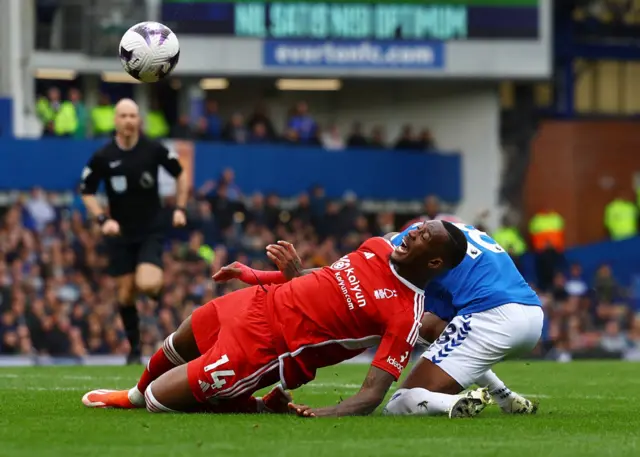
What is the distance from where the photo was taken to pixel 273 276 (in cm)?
884

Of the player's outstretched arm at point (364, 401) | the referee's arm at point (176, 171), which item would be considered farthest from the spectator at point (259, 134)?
the player's outstretched arm at point (364, 401)

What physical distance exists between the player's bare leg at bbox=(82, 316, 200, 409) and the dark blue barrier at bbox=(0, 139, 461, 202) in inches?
629

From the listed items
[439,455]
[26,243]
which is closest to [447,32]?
[26,243]

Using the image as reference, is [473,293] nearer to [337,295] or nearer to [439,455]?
[337,295]

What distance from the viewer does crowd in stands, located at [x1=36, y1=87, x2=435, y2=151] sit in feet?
82.0

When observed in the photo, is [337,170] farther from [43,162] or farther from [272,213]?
[43,162]

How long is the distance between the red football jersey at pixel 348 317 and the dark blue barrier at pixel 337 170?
17860 mm

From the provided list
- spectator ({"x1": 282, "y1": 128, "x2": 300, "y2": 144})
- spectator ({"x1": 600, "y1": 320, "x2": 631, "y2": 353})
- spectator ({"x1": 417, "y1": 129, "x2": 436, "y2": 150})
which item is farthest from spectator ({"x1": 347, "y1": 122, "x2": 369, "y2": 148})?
spectator ({"x1": 600, "y1": 320, "x2": 631, "y2": 353})

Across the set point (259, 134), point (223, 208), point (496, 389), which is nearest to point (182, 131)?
point (259, 134)

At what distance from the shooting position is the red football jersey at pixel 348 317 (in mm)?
8180

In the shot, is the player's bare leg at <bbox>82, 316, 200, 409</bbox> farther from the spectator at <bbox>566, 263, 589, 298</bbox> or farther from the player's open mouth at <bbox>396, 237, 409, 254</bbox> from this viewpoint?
the spectator at <bbox>566, 263, 589, 298</bbox>

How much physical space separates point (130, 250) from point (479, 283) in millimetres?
5663

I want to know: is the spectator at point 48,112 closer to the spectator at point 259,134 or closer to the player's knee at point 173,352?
the spectator at point 259,134

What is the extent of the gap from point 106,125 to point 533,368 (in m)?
12.1
